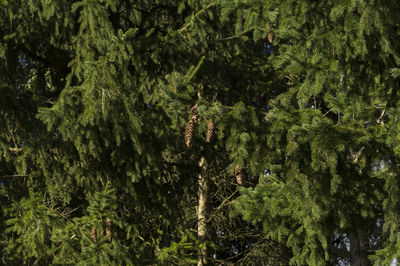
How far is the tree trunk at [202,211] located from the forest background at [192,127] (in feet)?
0.15

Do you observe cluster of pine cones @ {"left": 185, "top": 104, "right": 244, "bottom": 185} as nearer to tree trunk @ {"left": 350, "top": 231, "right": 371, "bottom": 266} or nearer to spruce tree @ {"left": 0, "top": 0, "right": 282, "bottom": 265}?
spruce tree @ {"left": 0, "top": 0, "right": 282, "bottom": 265}

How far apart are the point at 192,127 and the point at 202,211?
17.2 feet

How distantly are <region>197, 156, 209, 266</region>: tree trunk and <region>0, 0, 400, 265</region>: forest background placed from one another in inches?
1.8

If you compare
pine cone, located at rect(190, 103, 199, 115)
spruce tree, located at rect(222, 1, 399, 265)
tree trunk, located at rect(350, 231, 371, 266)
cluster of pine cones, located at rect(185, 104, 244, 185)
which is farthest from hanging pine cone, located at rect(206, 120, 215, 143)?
tree trunk, located at rect(350, 231, 371, 266)

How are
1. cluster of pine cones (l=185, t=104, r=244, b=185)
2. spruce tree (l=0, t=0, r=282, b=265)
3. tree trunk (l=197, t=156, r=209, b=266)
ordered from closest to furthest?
cluster of pine cones (l=185, t=104, r=244, b=185)
spruce tree (l=0, t=0, r=282, b=265)
tree trunk (l=197, t=156, r=209, b=266)

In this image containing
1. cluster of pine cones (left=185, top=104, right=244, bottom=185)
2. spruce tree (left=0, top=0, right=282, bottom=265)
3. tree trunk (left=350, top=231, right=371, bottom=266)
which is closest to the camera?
cluster of pine cones (left=185, top=104, right=244, bottom=185)

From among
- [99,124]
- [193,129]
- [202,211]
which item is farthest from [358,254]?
[193,129]

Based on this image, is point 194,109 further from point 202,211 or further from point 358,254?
point 202,211

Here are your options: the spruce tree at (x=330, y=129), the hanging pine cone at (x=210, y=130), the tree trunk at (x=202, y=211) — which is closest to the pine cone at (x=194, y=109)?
the hanging pine cone at (x=210, y=130)

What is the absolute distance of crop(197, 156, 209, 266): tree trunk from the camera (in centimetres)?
942

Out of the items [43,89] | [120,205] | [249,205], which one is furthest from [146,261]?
[43,89]

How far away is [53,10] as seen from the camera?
7328 mm

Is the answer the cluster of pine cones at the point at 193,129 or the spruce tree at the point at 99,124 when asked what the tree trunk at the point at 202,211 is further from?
the cluster of pine cones at the point at 193,129

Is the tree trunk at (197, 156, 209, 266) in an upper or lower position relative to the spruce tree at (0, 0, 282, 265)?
lower
